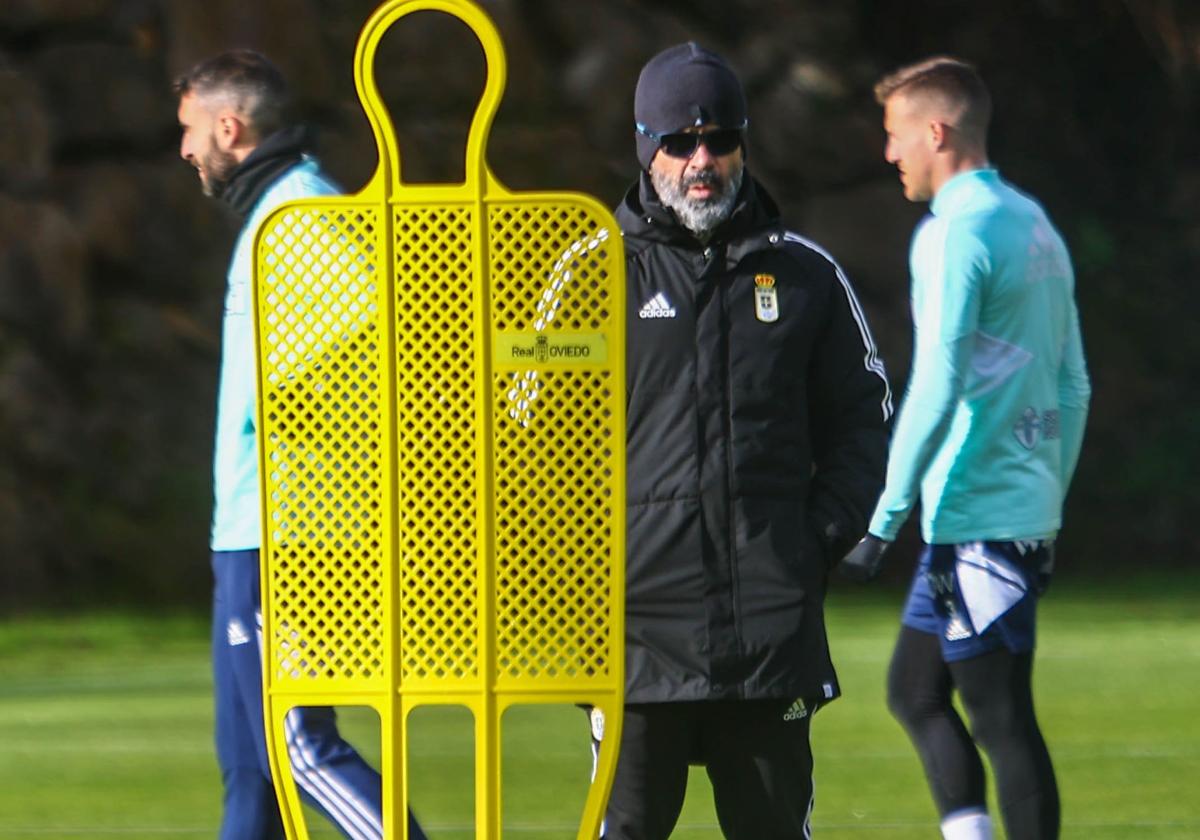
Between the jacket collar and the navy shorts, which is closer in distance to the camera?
the jacket collar

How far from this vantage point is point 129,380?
21.0m

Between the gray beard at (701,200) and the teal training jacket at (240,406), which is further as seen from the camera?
the teal training jacket at (240,406)

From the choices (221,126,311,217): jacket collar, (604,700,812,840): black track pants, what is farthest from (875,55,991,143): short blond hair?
(604,700,812,840): black track pants

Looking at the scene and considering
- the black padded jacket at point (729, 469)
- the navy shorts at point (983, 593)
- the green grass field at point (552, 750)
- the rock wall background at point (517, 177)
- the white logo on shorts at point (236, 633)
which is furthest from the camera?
the rock wall background at point (517, 177)

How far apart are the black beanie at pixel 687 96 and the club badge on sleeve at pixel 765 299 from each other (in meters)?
0.30

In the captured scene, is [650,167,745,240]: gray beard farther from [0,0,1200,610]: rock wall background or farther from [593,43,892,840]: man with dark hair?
[0,0,1200,610]: rock wall background

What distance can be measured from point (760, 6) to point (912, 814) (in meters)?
17.5

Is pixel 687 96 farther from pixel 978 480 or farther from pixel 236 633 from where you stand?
pixel 236 633

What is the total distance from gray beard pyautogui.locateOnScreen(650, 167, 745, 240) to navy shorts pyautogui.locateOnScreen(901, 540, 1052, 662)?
1.34 meters

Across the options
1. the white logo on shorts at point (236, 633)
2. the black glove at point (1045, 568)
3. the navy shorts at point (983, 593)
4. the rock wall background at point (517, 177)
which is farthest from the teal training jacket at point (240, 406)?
the rock wall background at point (517, 177)

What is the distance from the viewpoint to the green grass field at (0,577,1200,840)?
775 cm

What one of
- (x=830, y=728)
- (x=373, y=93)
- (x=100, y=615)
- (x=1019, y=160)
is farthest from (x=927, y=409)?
(x=1019, y=160)

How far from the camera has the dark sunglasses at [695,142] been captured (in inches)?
167

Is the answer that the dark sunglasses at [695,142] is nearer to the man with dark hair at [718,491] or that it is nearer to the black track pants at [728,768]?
the man with dark hair at [718,491]
